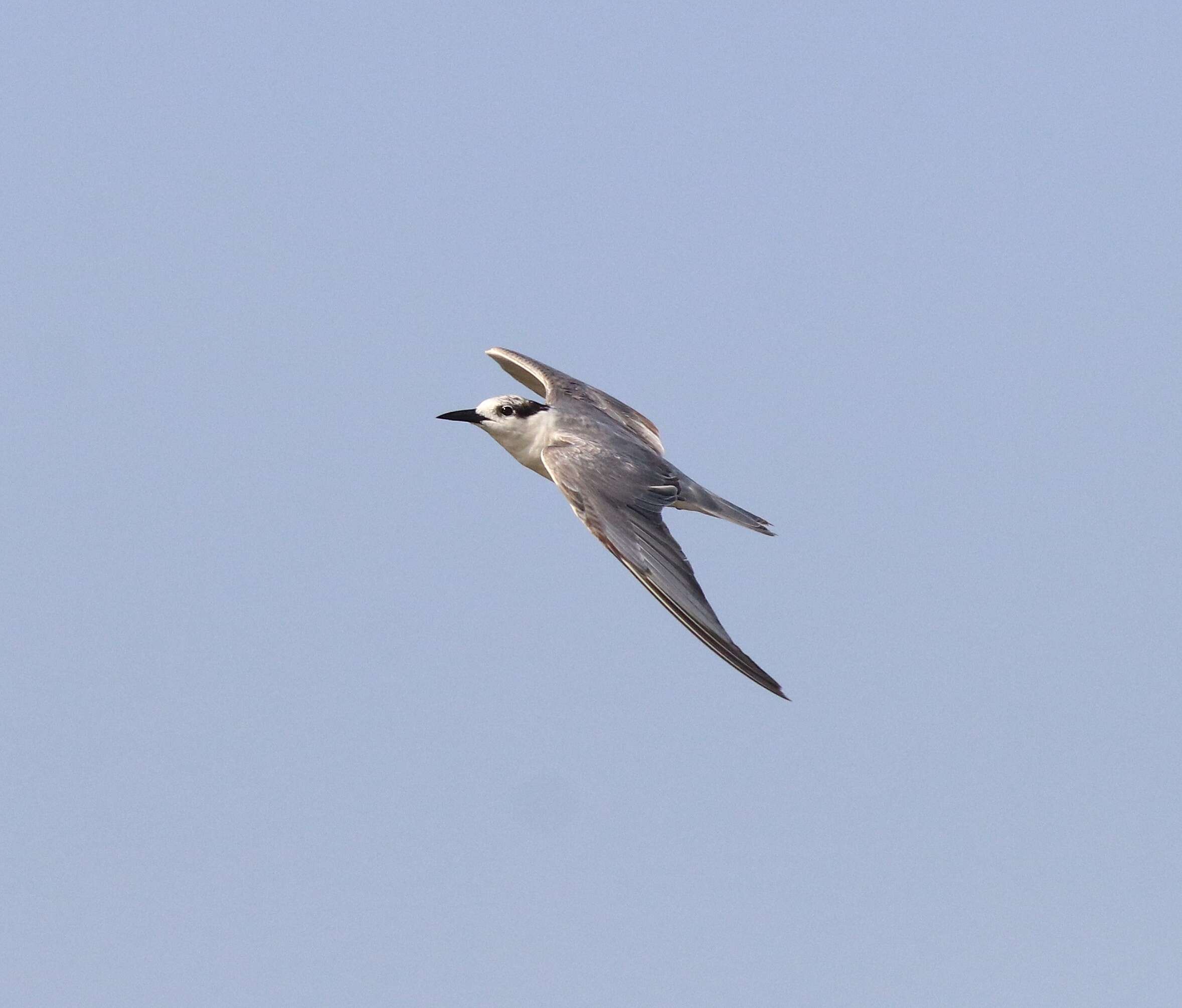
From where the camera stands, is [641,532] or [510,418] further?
[510,418]

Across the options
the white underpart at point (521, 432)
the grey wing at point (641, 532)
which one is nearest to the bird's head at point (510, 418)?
the white underpart at point (521, 432)

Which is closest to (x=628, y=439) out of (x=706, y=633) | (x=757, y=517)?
(x=757, y=517)

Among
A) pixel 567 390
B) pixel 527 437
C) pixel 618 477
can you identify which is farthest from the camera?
pixel 567 390

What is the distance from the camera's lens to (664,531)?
475 inches

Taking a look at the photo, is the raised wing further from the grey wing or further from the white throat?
the grey wing

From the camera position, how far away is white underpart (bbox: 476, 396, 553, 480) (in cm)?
1445

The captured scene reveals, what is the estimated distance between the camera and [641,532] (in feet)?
39.0

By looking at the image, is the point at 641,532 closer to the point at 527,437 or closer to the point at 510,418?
the point at 527,437

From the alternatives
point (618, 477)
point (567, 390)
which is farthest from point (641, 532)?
point (567, 390)

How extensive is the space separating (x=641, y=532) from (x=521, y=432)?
3100 millimetres

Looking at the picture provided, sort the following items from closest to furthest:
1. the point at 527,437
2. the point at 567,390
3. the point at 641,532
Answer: the point at 641,532
the point at 527,437
the point at 567,390

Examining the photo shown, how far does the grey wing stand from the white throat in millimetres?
937

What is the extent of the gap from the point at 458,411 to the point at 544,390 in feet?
5.85

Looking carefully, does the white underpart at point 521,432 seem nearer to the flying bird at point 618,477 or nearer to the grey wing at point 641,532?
the flying bird at point 618,477
